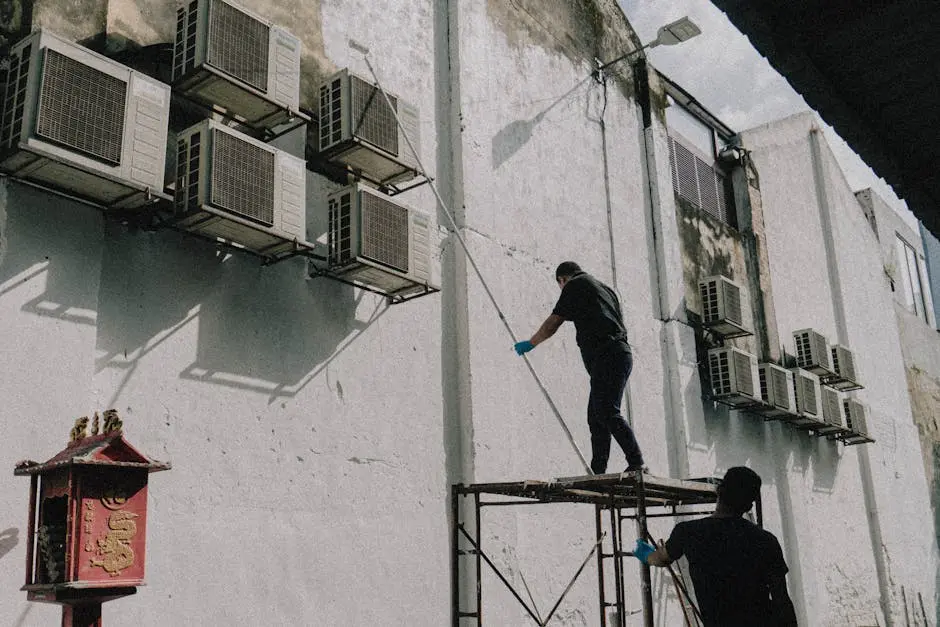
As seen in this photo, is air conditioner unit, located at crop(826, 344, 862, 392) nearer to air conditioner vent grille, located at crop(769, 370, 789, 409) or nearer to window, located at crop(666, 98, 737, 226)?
air conditioner vent grille, located at crop(769, 370, 789, 409)

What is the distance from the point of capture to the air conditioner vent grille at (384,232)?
21.8ft

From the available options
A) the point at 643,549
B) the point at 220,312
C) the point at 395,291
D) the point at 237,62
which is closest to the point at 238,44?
the point at 237,62

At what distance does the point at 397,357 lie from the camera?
7535 mm

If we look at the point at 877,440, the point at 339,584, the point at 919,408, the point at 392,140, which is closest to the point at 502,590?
the point at 339,584

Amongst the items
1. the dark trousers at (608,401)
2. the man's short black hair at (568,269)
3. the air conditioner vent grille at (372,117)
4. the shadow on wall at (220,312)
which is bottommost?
the dark trousers at (608,401)

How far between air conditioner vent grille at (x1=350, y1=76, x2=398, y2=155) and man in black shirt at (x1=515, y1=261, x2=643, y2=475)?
1.77 metres

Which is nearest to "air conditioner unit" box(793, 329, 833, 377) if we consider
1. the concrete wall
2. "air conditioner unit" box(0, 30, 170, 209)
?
the concrete wall

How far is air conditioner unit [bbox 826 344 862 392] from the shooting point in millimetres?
14516

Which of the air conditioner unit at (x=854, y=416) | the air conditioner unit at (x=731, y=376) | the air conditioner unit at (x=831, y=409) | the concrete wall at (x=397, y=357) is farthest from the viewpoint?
the air conditioner unit at (x=854, y=416)

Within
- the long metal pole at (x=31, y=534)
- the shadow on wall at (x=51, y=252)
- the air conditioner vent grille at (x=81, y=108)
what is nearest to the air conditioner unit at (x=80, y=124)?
the air conditioner vent grille at (x=81, y=108)

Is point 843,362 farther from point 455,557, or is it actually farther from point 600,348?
point 455,557

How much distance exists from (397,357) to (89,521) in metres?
3.73

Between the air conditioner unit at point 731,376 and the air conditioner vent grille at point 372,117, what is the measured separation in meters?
6.27

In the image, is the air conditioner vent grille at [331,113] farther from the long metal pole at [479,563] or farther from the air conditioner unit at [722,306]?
the air conditioner unit at [722,306]
